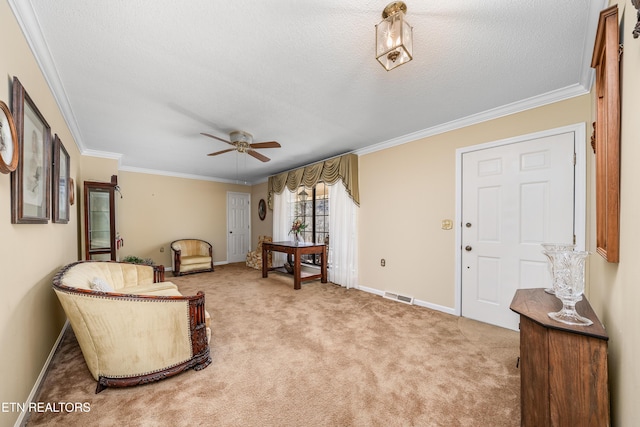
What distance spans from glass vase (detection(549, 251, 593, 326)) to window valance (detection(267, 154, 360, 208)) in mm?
3092

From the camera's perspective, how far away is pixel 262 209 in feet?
23.0

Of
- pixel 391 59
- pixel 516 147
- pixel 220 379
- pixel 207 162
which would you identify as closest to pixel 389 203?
pixel 516 147

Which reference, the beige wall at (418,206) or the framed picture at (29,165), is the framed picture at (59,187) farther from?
the beige wall at (418,206)

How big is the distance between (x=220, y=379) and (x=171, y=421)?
0.42 m

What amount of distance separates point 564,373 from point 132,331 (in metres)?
2.46

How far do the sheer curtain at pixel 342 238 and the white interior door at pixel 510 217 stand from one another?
67.6 inches

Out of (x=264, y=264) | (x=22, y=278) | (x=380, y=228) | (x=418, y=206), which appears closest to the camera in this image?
(x=22, y=278)

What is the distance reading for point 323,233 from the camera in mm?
5434

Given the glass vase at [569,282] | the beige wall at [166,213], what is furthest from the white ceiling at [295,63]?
the beige wall at [166,213]

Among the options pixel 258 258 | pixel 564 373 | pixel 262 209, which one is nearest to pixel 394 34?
pixel 564 373

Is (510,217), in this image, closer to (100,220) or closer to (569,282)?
(569,282)

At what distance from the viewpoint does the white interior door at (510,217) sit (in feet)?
8.02

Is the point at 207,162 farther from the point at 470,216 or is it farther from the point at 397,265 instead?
the point at 470,216

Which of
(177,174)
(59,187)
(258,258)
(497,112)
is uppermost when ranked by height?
(497,112)
